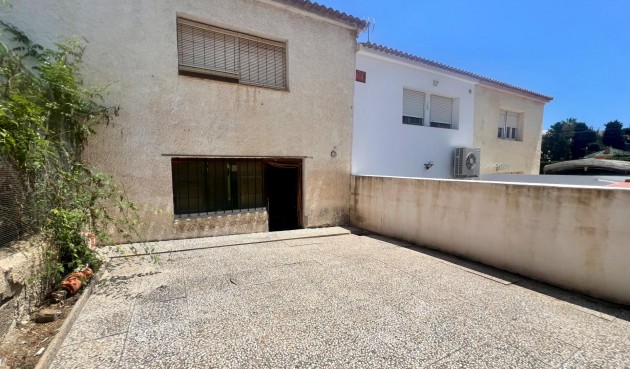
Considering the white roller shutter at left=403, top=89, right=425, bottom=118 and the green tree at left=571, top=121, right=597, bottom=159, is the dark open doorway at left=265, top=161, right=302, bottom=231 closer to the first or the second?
the white roller shutter at left=403, top=89, right=425, bottom=118

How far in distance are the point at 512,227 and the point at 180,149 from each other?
24.0ft

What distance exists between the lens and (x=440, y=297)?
4461mm

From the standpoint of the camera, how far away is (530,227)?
5262mm

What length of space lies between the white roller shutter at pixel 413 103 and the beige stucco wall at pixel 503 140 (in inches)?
125

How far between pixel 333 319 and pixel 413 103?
31.1 ft

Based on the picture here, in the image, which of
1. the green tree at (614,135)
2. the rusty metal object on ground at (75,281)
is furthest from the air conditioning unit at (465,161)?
the green tree at (614,135)

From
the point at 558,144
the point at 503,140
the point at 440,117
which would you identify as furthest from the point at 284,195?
the point at 558,144

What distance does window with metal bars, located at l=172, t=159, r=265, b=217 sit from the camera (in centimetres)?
721

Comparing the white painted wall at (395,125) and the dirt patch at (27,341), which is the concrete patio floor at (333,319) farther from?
the white painted wall at (395,125)

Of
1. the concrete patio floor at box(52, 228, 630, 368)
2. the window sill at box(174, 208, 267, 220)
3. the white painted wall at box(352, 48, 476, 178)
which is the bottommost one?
the concrete patio floor at box(52, 228, 630, 368)

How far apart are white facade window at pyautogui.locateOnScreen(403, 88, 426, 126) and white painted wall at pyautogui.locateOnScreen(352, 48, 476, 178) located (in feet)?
0.75

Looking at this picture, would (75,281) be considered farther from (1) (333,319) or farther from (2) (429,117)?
(2) (429,117)

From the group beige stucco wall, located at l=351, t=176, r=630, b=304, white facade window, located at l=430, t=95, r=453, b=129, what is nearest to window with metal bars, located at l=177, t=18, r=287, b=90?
beige stucco wall, located at l=351, t=176, r=630, b=304

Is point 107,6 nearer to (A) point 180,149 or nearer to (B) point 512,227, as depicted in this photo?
(A) point 180,149
